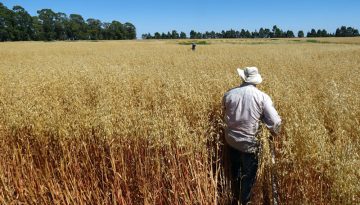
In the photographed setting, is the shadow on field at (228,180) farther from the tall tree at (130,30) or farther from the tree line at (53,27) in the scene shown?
the tall tree at (130,30)

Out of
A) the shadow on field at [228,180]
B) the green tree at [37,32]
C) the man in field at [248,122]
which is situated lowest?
the shadow on field at [228,180]

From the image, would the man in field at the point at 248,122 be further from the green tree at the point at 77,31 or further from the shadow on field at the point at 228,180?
the green tree at the point at 77,31

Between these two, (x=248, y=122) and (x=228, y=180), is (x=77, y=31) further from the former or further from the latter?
(x=248, y=122)

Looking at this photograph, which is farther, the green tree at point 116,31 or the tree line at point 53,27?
the green tree at point 116,31

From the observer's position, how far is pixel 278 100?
17.1 feet

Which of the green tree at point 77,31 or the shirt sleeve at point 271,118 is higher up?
the green tree at point 77,31

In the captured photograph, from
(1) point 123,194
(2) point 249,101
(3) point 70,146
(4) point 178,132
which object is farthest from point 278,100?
(3) point 70,146

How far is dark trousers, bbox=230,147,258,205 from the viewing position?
376 cm

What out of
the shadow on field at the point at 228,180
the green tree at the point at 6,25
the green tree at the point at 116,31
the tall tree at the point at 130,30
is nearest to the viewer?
the shadow on field at the point at 228,180

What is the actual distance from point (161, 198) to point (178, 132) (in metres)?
0.75

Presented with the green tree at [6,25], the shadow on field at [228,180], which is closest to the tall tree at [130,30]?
the green tree at [6,25]

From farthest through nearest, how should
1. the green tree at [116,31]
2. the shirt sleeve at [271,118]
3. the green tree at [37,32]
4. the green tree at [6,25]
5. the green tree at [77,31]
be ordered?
the green tree at [116,31]
the green tree at [77,31]
the green tree at [37,32]
the green tree at [6,25]
the shirt sleeve at [271,118]

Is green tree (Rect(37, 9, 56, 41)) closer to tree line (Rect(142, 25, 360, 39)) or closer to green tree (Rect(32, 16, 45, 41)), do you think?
green tree (Rect(32, 16, 45, 41))

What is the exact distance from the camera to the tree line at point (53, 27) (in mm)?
79125
